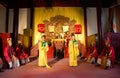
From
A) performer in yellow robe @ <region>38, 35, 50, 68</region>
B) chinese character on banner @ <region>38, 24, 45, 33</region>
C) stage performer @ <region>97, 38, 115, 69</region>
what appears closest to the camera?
stage performer @ <region>97, 38, 115, 69</region>

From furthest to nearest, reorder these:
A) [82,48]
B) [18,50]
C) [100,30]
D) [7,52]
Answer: [82,48] → [100,30] → [18,50] → [7,52]

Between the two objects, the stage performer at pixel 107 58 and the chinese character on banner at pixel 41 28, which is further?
the chinese character on banner at pixel 41 28

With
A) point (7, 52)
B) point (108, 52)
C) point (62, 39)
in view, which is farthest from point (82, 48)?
point (7, 52)

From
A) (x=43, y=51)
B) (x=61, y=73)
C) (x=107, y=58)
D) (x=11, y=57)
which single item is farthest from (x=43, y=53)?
(x=107, y=58)

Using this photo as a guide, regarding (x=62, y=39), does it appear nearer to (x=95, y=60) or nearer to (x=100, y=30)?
(x=100, y=30)

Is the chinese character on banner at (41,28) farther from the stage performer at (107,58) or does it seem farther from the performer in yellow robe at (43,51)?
the stage performer at (107,58)

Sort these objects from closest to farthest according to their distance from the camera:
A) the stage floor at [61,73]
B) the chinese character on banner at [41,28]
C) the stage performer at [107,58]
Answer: the stage floor at [61,73] → the stage performer at [107,58] → the chinese character on banner at [41,28]

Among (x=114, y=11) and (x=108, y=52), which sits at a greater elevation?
(x=114, y=11)

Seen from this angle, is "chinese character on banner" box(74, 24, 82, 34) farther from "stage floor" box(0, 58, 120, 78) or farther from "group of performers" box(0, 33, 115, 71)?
"stage floor" box(0, 58, 120, 78)

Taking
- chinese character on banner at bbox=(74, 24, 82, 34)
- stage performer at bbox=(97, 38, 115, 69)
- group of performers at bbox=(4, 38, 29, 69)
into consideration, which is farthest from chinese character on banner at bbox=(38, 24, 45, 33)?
stage performer at bbox=(97, 38, 115, 69)

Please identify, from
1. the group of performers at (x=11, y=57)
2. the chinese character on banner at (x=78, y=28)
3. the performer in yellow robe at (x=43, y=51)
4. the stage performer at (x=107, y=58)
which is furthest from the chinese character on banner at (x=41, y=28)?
the stage performer at (x=107, y=58)

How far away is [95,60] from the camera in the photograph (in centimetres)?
790

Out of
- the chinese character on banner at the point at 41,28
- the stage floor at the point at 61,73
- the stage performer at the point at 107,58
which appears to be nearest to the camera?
the stage floor at the point at 61,73
